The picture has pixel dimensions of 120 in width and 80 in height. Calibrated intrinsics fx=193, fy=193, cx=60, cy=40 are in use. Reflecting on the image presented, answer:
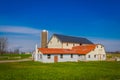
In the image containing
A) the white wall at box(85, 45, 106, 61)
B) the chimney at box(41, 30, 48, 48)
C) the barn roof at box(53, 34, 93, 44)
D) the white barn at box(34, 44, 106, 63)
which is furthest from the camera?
the chimney at box(41, 30, 48, 48)

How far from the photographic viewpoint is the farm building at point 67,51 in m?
48.1

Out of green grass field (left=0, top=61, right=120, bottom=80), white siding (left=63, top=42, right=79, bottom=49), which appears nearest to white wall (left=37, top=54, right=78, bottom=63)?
white siding (left=63, top=42, right=79, bottom=49)

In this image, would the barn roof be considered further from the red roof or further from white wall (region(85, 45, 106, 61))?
white wall (region(85, 45, 106, 61))

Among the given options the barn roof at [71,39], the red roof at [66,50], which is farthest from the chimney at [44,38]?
the red roof at [66,50]

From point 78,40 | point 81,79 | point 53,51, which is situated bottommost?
point 81,79

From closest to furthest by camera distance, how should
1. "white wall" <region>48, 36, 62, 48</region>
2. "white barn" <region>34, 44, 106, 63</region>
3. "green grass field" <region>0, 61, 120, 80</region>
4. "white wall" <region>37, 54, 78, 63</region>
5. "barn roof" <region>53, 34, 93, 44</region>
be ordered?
1. "green grass field" <region>0, 61, 120, 80</region>
2. "white wall" <region>37, 54, 78, 63</region>
3. "white barn" <region>34, 44, 106, 63</region>
4. "white wall" <region>48, 36, 62, 48</region>
5. "barn roof" <region>53, 34, 93, 44</region>

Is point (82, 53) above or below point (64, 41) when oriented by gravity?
below

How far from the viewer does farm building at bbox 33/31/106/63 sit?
158 ft

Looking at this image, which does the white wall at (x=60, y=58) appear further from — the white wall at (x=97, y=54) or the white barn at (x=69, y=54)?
the white wall at (x=97, y=54)

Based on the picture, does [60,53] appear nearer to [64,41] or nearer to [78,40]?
[64,41]

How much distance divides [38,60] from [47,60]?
3.18 m

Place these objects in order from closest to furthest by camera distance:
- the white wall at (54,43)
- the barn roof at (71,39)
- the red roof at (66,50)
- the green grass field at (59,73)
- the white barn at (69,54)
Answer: the green grass field at (59,73) < the white barn at (69,54) < the red roof at (66,50) < the white wall at (54,43) < the barn roof at (71,39)

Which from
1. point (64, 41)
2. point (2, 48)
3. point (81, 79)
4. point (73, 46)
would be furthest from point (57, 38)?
point (2, 48)

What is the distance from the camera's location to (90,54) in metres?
56.8
